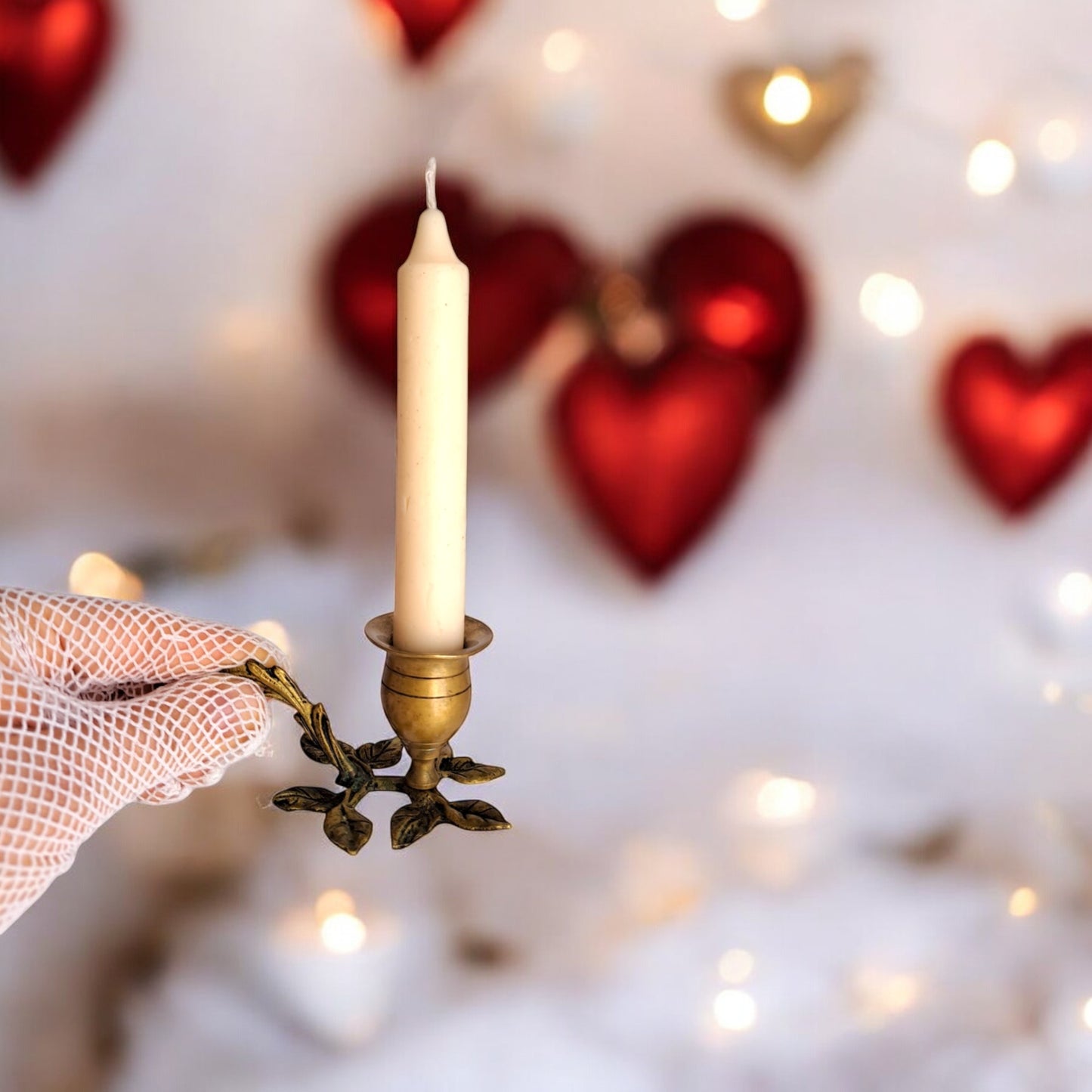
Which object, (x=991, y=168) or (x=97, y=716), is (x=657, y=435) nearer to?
(x=991, y=168)

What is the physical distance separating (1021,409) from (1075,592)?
0.40 feet

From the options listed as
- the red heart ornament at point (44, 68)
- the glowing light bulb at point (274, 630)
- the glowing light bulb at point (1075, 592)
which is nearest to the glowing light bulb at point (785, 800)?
the glowing light bulb at point (1075, 592)

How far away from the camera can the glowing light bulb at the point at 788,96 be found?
72cm

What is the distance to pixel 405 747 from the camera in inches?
19.8

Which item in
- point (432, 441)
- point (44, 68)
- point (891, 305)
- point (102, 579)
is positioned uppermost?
point (44, 68)

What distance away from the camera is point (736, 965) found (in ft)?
2.24

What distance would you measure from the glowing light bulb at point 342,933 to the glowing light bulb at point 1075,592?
0.47 metres

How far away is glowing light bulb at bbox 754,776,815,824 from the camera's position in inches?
29.6

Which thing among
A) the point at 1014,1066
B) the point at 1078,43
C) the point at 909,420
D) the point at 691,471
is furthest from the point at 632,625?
the point at 1078,43

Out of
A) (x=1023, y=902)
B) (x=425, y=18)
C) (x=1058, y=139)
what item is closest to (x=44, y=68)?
(x=425, y=18)

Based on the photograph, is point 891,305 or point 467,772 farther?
point 891,305

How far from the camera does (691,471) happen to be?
75cm

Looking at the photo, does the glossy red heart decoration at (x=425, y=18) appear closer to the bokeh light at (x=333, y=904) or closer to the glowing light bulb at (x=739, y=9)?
the glowing light bulb at (x=739, y=9)

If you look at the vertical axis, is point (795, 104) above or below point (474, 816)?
above
